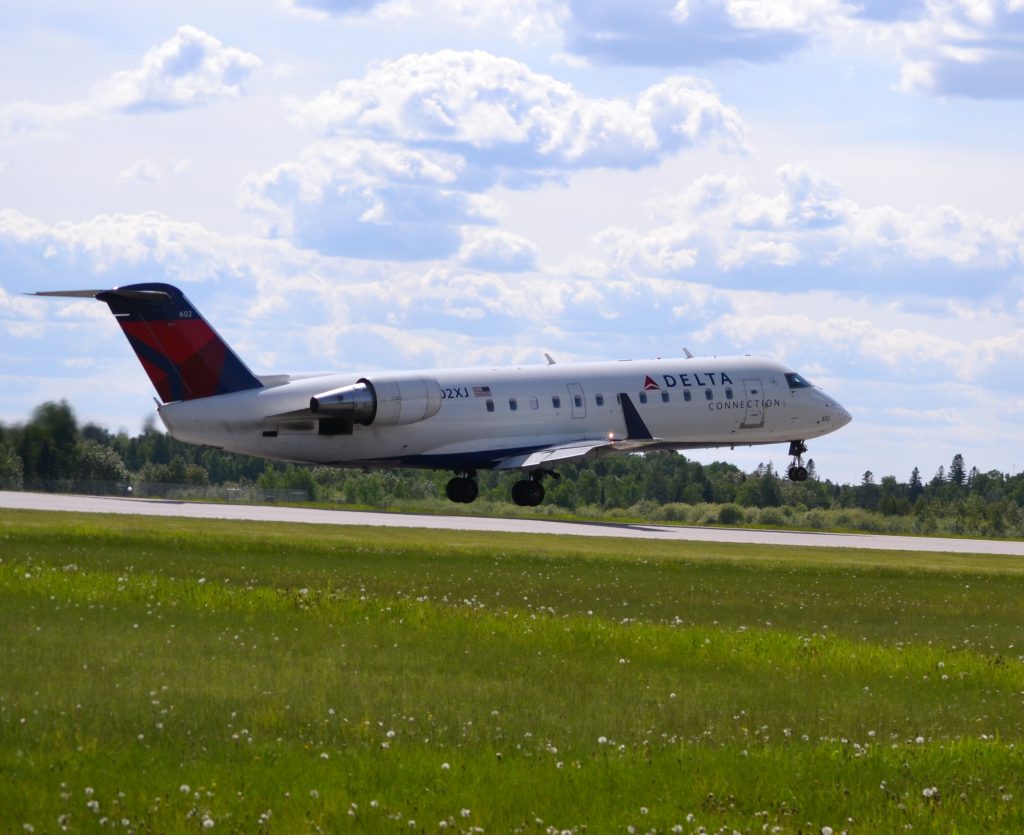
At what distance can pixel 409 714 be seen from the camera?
14.5 meters

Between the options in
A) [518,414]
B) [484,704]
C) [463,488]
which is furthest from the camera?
[463,488]

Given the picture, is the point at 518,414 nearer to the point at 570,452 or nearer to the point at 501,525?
the point at 570,452

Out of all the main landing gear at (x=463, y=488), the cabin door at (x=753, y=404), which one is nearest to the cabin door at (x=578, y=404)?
the main landing gear at (x=463, y=488)

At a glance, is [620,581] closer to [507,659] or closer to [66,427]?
[507,659]

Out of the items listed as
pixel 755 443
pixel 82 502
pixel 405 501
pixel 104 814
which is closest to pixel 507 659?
pixel 104 814

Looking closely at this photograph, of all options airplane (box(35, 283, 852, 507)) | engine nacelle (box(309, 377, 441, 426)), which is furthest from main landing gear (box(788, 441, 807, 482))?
engine nacelle (box(309, 377, 441, 426))

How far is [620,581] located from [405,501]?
1491 inches

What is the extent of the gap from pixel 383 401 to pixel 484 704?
1318 inches

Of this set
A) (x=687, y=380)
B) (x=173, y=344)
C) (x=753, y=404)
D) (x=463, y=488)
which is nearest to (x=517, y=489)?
(x=463, y=488)

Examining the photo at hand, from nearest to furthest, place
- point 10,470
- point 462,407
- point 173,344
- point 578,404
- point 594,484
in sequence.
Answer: point 173,344 < point 462,407 < point 578,404 < point 10,470 < point 594,484

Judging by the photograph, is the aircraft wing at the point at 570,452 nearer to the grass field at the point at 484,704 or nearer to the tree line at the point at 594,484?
the tree line at the point at 594,484

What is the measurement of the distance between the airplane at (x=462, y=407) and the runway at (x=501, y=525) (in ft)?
6.56

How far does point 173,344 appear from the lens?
1858 inches

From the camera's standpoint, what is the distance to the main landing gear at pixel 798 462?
57.6m
